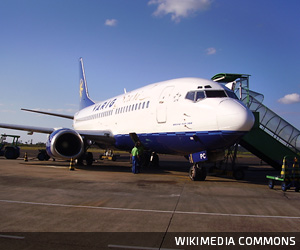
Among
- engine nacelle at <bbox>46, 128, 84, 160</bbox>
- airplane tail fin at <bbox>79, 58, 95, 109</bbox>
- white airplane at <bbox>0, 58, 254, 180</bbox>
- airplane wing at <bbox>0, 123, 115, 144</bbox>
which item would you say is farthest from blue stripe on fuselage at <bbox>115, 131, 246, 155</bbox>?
airplane tail fin at <bbox>79, 58, 95, 109</bbox>

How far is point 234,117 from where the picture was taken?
30.7ft

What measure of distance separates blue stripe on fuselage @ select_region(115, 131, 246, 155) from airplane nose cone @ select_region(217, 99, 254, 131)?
0.20 metres

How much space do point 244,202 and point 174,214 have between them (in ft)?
7.32

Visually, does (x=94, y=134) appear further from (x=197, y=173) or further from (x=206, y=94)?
(x=206, y=94)

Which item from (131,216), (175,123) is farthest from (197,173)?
(131,216)

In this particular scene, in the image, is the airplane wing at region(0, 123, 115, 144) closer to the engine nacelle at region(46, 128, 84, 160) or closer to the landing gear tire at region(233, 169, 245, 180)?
the engine nacelle at region(46, 128, 84, 160)

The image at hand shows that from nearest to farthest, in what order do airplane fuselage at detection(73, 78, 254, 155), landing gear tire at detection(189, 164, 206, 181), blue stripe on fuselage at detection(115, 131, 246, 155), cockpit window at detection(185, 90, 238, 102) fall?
airplane fuselage at detection(73, 78, 254, 155)
blue stripe on fuselage at detection(115, 131, 246, 155)
cockpit window at detection(185, 90, 238, 102)
landing gear tire at detection(189, 164, 206, 181)

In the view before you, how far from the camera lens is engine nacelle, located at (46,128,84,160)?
14.3 meters

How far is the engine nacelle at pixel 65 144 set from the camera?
14.3 m
